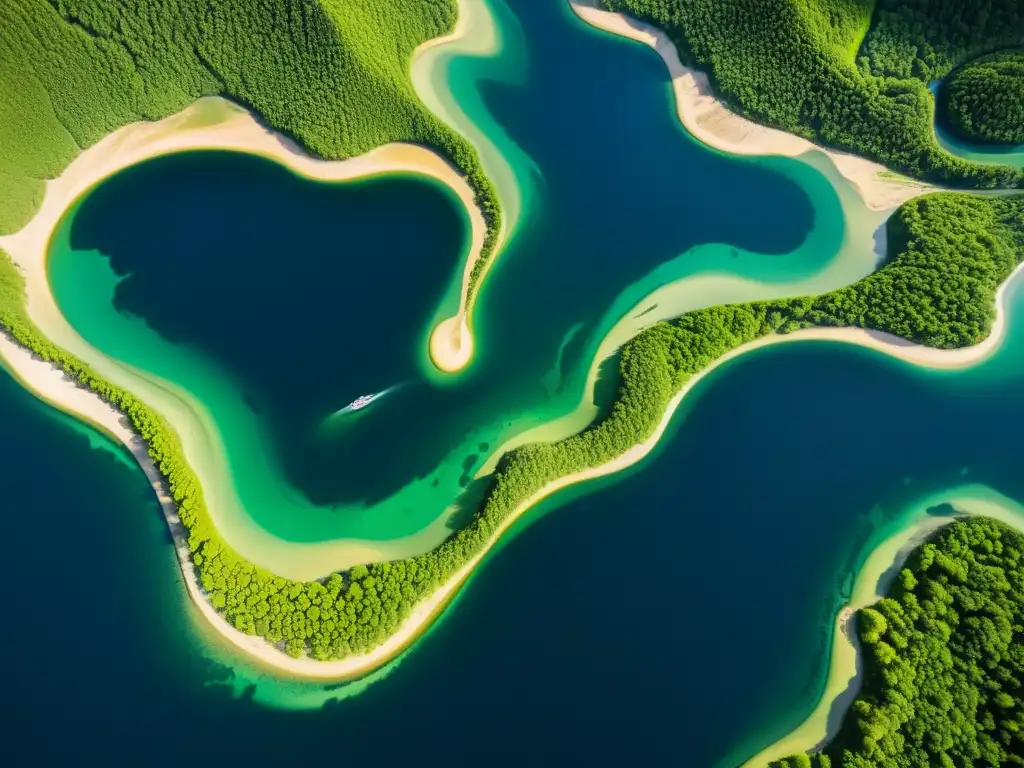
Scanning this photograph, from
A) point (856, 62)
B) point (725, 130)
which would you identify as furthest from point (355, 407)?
point (856, 62)

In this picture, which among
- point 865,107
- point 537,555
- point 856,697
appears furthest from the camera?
point 865,107

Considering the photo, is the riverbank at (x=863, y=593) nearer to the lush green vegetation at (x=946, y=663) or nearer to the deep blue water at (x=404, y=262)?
the lush green vegetation at (x=946, y=663)

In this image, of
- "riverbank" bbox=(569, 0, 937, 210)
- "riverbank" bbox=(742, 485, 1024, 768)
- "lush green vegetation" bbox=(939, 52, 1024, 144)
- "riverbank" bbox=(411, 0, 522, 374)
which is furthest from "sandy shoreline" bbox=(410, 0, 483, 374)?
"lush green vegetation" bbox=(939, 52, 1024, 144)

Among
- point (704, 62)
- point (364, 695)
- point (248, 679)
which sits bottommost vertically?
point (364, 695)

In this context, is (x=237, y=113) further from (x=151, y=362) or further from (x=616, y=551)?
(x=616, y=551)

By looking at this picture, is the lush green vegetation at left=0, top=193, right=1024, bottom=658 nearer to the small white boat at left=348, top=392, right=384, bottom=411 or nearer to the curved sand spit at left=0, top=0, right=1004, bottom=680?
the curved sand spit at left=0, top=0, right=1004, bottom=680

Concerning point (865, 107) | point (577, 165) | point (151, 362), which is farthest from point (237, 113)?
point (865, 107)
